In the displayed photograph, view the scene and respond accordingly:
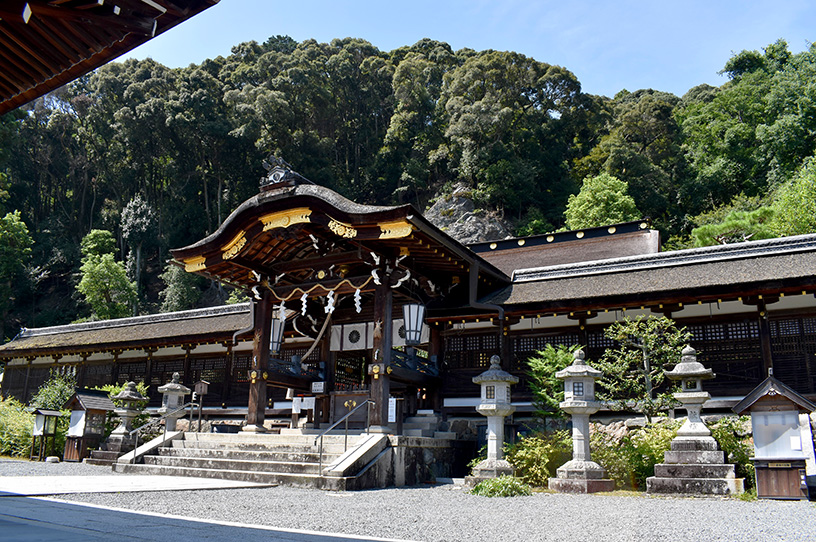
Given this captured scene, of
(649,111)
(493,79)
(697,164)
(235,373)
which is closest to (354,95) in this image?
(493,79)

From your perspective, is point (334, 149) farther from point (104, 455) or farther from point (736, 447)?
point (736, 447)

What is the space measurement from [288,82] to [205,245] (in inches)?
1257

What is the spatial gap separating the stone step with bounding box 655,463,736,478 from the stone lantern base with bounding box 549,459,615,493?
941 mm

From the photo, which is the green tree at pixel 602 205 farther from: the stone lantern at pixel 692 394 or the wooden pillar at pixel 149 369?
the stone lantern at pixel 692 394

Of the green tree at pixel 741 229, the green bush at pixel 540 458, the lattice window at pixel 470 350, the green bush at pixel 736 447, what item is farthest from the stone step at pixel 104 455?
the green tree at pixel 741 229

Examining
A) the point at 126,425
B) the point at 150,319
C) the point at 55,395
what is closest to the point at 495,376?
the point at 126,425

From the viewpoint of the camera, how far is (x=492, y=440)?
11.3 m

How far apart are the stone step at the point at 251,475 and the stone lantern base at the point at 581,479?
3.70 m

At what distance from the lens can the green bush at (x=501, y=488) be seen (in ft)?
32.3

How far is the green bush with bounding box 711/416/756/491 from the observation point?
33.1 feet

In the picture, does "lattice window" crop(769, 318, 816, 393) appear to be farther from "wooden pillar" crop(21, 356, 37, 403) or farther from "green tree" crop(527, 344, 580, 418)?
"wooden pillar" crop(21, 356, 37, 403)

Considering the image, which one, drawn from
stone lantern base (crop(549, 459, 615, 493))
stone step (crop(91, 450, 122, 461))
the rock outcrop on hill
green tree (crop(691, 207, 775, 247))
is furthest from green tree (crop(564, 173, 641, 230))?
stone step (crop(91, 450, 122, 461))

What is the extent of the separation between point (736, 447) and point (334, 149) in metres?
42.1

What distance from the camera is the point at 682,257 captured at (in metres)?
14.5
